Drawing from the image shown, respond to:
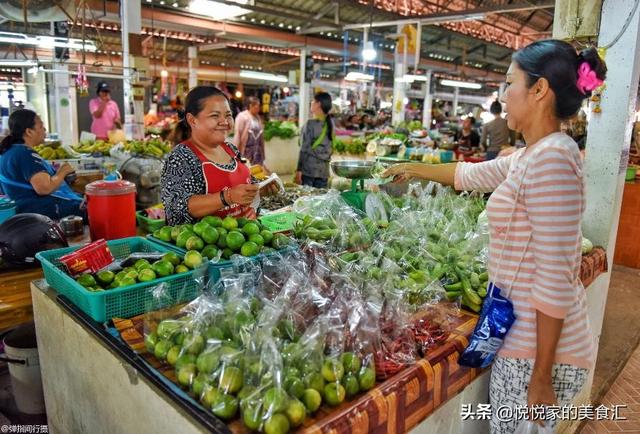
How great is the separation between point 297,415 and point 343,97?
16.6 m

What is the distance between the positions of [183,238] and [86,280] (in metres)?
0.45

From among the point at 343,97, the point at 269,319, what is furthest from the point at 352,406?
the point at 343,97

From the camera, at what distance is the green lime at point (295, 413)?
1.18m

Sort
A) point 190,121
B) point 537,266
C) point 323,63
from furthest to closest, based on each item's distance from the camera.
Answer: point 323,63
point 190,121
point 537,266

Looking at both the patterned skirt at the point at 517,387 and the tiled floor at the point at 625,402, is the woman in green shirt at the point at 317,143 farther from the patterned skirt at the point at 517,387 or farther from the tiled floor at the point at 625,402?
the patterned skirt at the point at 517,387

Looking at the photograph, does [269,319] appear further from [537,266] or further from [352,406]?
[537,266]

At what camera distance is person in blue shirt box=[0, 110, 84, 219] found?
3684mm

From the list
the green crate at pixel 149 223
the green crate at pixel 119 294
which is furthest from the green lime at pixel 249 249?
the green crate at pixel 149 223

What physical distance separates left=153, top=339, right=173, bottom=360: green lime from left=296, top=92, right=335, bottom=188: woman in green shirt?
4.39m

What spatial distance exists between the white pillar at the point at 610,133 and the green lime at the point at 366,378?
78.9 inches

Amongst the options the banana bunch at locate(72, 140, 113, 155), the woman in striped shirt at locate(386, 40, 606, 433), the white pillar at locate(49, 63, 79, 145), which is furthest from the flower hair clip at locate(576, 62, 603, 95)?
the white pillar at locate(49, 63, 79, 145)

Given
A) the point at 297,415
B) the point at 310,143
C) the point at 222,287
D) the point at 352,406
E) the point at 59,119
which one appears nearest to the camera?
the point at 297,415

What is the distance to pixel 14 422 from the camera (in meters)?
2.70

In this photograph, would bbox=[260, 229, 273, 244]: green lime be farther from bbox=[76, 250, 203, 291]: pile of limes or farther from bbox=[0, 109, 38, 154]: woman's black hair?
bbox=[0, 109, 38, 154]: woman's black hair
